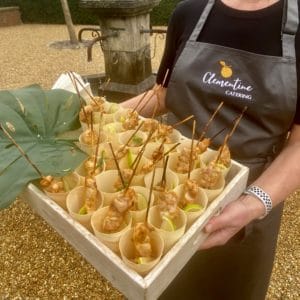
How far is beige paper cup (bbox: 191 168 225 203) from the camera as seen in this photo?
3.49 ft

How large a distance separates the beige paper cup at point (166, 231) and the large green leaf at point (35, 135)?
308mm

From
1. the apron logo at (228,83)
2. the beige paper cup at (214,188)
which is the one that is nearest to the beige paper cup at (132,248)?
the beige paper cup at (214,188)

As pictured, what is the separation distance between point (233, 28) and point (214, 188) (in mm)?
721

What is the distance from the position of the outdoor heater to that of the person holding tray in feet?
7.28

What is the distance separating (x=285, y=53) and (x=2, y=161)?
1.10 m

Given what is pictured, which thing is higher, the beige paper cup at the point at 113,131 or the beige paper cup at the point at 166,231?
the beige paper cup at the point at 113,131

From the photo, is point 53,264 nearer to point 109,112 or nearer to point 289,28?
point 109,112

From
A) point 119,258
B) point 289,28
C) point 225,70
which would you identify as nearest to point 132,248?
point 119,258

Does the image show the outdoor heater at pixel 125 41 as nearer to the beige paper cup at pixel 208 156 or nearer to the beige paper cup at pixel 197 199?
the beige paper cup at pixel 208 156

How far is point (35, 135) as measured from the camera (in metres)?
1.26

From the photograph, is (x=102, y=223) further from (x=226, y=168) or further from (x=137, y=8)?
(x=137, y=8)

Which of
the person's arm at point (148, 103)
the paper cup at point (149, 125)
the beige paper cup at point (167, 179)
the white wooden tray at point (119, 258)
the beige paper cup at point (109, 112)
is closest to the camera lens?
the white wooden tray at point (119, 258)

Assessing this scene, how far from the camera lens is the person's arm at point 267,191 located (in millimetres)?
1174

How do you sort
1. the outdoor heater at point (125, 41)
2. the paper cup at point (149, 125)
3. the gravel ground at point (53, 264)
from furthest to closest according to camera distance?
the outdoor heater at point (125, 41) → the gravel ground at point (53, 264) → the paper cup at point (149, 125)
